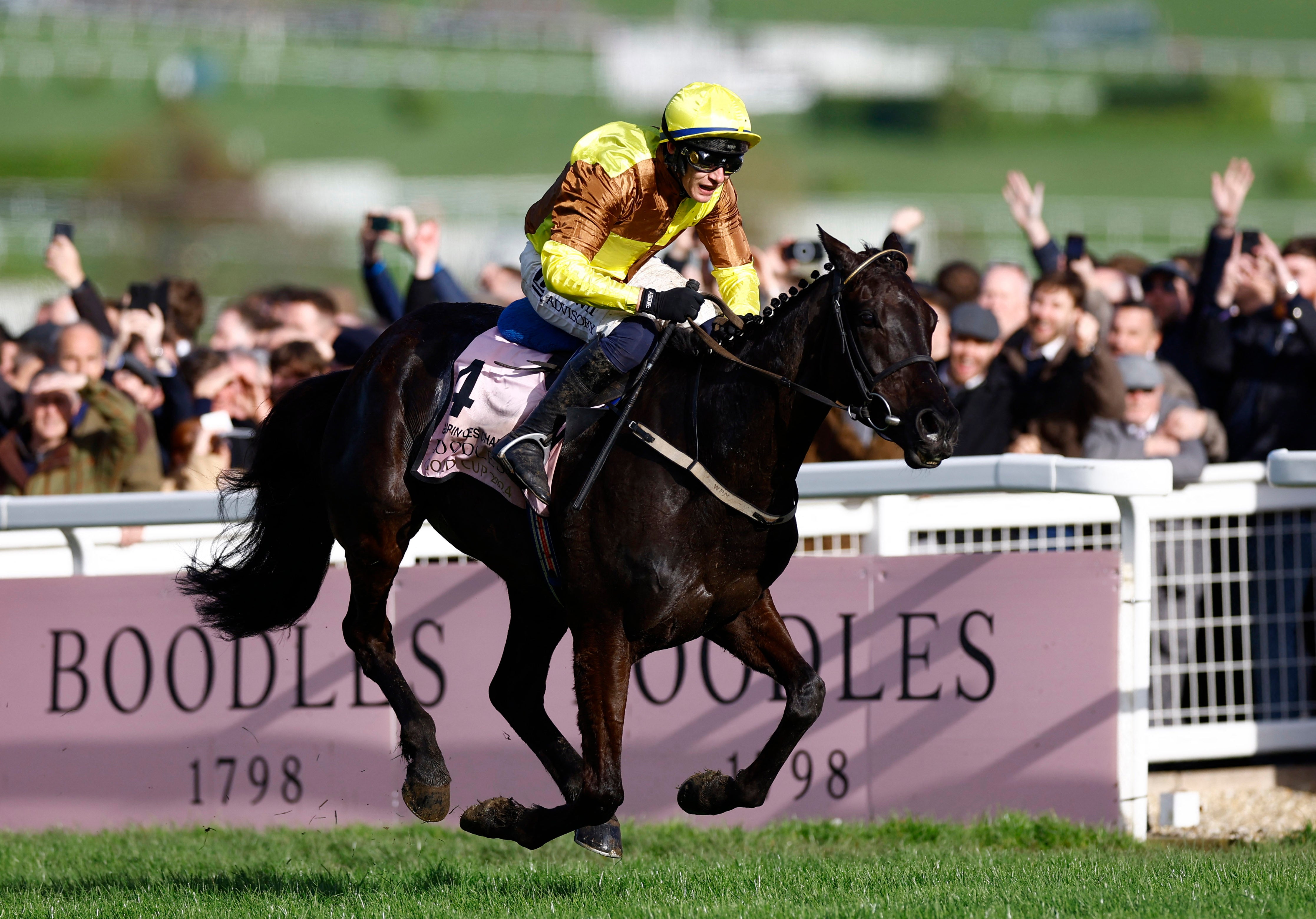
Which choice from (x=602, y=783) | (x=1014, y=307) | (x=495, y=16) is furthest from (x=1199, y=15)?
(x=602, y=783)

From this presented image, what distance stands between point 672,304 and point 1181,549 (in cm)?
302

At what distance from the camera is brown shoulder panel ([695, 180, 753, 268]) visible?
5.34 metres

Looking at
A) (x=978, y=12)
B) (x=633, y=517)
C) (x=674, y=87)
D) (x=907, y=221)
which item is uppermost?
(x=978, y=12)

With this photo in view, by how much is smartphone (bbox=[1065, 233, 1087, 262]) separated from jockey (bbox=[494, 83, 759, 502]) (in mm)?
3987

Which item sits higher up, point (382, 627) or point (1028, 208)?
point (1028, 208)

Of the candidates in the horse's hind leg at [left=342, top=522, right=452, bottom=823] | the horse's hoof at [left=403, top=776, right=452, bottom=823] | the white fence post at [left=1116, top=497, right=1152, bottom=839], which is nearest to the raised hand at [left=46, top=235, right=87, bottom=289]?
the horse's hind leg at [left=342, top=522, right=452, bottom=823]

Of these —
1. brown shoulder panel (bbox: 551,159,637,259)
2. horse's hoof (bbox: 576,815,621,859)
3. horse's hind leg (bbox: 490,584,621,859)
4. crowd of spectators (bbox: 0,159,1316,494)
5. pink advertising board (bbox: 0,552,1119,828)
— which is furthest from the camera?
crowd of spectators (bbox: 0,159,1316,494)

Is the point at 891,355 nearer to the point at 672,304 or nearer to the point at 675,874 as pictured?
the point at 672,304

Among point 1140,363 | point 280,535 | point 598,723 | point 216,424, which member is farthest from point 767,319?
point 216,424

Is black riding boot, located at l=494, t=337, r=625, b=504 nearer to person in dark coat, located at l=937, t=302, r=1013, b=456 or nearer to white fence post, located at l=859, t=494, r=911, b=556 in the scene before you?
white fence post, located at l=859, t=494, r=911, b=556

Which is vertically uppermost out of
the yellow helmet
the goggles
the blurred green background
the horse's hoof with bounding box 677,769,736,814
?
the blurred green background

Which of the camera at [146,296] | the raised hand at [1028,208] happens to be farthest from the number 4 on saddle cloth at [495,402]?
the raised hand at [1028,208]

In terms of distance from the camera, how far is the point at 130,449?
7.73 metres

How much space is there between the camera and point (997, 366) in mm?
7660
